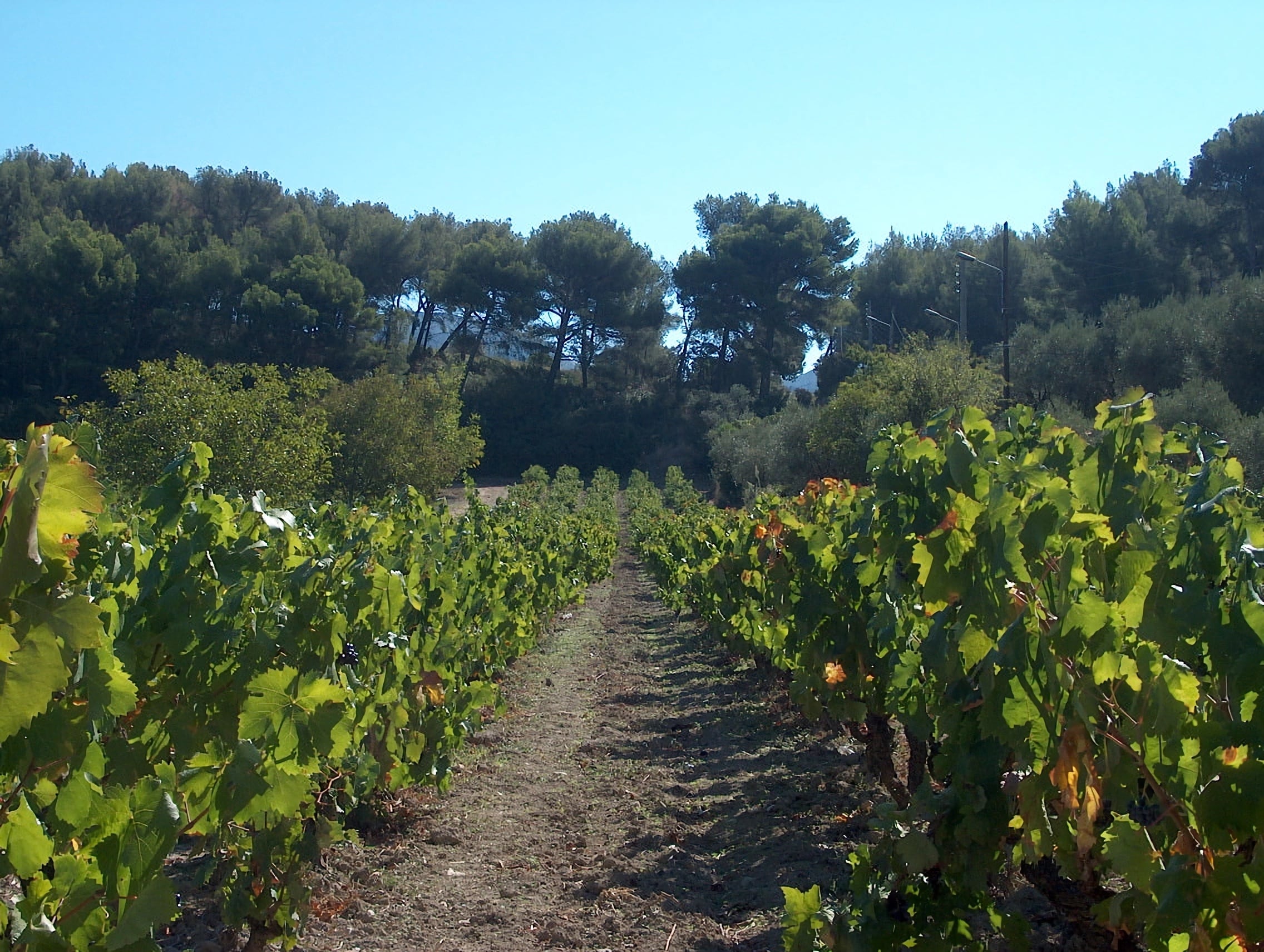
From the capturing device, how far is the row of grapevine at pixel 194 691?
1391mm

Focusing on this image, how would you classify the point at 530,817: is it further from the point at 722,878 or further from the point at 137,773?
the point at 137,773

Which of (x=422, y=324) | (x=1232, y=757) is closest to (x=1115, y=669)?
(x=1232, y=757)

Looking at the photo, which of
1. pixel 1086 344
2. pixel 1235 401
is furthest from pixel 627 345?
pixel 1235 401

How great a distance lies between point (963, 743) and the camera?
8.87 ft

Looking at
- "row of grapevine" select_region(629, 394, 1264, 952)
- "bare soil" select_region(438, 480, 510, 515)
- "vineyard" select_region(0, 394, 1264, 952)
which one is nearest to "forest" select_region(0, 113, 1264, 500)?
"bare soil" select_region(438, 480, 510, 515)

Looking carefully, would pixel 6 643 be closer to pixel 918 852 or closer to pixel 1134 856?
pixel 1134 856

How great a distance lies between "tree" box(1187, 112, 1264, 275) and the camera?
31.9 meters

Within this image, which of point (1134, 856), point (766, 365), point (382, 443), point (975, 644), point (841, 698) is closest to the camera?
point (1134, 856)

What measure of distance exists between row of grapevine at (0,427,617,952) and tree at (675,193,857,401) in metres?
43.1

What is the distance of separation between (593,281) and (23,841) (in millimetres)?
49311

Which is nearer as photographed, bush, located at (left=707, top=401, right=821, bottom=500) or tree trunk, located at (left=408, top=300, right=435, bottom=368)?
bush, located at (left=707, top=401, right=821, bottom=500)

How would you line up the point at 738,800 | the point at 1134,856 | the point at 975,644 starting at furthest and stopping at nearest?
the point at 738,800
the point at 975,644
the point at 1134,856

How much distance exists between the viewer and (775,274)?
159 ft

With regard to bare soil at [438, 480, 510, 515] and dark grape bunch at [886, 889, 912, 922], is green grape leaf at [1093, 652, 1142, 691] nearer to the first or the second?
dark grape bunch at [886, 889, 912, 922]
